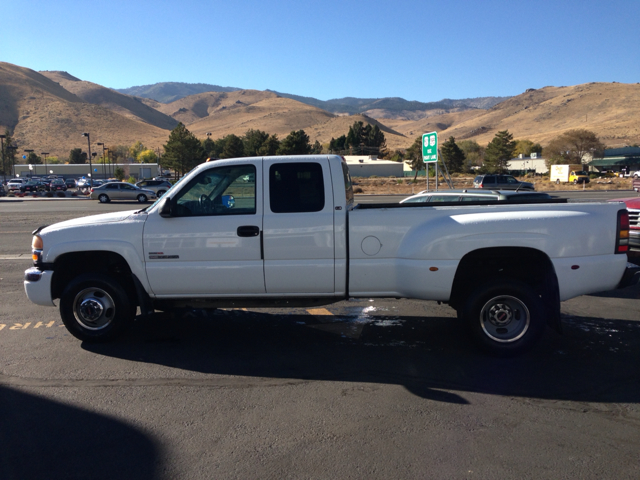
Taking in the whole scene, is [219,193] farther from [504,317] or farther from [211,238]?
[504,317]

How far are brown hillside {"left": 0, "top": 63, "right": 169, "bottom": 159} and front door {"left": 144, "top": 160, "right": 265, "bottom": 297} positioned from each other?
466 ft

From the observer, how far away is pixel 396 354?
216 inches

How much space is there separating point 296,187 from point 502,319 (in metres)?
2.55

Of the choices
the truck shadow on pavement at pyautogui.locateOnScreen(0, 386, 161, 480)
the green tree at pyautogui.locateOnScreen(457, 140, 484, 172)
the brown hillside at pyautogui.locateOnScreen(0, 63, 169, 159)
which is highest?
the brown hillside at pyautogui.locateOnScreen(0, 63, 169, 159)

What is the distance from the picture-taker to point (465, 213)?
17.3 feet

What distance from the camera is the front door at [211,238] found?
541 centimetres

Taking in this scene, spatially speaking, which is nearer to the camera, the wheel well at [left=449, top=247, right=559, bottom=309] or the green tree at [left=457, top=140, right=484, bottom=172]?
the wheel well at [left=449, top=247, right=559, bottom=309]

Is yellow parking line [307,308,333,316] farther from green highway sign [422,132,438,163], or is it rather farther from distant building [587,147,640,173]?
distant building [587,147,640,173]

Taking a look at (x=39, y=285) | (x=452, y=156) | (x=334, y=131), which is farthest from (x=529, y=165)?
(x=39, y=285)

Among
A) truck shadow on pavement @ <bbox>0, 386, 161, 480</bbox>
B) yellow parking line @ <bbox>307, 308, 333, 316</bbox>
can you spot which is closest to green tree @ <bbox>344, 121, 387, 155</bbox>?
yellow parking line @ <bbox>307, 308, 333, 316</bbox>

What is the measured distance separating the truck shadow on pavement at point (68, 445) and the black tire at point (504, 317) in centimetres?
329

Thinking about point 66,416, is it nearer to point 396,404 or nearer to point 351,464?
point 351,464

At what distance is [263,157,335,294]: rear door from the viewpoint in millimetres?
5355

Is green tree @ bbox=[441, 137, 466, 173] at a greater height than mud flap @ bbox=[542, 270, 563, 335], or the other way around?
green tree @ bbox=[441, 137, 466, 173]
